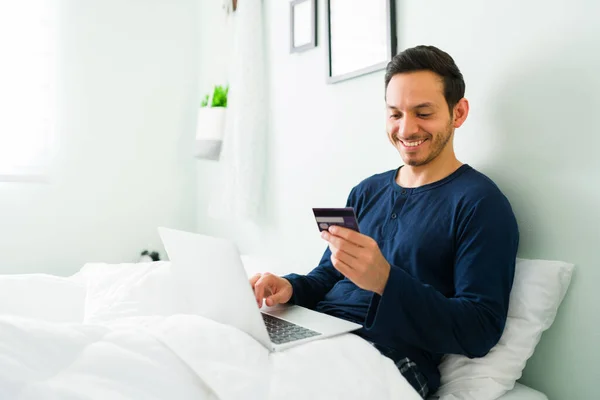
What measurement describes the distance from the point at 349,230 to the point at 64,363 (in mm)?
488

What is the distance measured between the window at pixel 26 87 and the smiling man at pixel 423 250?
60.0 inches

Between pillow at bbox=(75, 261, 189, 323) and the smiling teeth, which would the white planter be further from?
the smiling teeth

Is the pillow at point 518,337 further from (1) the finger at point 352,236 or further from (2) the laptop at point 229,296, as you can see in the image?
(1) the finger at point 352,236

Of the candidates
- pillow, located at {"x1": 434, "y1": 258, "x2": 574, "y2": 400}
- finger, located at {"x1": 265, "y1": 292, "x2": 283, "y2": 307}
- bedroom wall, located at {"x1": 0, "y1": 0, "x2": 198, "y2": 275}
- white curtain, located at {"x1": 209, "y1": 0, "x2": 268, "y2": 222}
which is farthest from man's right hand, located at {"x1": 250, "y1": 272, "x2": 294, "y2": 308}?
bedroom wall, located at {"x1": 0, "y1": 0, "x2": 198, "y2": 275}

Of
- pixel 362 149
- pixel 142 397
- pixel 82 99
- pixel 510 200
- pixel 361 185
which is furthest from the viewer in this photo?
pixel 82 99

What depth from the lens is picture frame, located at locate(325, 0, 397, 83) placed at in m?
1.47

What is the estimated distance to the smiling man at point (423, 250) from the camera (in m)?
0.93

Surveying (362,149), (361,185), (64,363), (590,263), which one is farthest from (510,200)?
(64,363)

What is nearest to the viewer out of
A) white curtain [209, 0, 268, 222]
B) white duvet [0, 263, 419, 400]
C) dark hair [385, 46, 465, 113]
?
white duvet [0, 263, 419, 400]

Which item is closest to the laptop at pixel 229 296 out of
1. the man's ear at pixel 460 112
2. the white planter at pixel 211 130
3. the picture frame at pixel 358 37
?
the man's ear at pixel 460 112

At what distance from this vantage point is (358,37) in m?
1.59

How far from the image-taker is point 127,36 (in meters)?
2.49

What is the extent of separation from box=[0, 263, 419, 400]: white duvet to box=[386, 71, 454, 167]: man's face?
1.46 feet

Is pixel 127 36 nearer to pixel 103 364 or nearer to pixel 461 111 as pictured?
pixel 461 111
